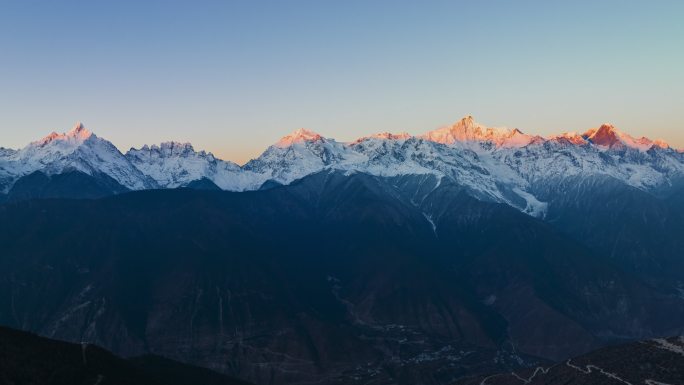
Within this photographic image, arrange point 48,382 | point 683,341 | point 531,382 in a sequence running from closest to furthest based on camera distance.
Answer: point 48,382
point 683,341
point 531,382

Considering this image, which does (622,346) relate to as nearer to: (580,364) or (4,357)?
(580,364)

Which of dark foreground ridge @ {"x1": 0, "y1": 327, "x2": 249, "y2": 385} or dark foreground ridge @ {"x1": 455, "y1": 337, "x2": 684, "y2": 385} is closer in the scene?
dark foreground ridge @ {"x1": 0, "y1": 327, "x2": 249, "y2": 385}

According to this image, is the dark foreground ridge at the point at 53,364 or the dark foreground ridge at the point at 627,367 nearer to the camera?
the dark foreground ridge at the point at 53,364

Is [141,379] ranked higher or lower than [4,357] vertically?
lower

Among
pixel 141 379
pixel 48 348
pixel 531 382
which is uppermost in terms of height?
pixel 48 348

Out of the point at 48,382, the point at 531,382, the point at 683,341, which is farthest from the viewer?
the point at 531,382

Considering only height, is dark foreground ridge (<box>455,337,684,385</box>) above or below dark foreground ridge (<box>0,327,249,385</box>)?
below

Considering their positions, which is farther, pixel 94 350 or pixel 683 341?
pixel 94 350

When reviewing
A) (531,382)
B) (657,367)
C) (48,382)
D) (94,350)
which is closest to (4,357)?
(48,382)

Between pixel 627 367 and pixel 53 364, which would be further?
pixel 627 367

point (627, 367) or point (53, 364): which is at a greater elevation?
point (53, 364)

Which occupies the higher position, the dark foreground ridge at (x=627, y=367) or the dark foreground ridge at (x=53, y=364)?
the dark foreground ridge at (x=53, y=364)
